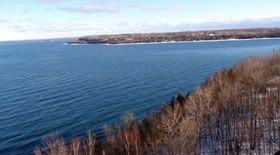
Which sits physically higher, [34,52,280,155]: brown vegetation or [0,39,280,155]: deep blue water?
[34,52,280,155]: brown vegetation

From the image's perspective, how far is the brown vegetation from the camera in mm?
28438

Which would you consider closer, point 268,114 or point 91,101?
point 268,114

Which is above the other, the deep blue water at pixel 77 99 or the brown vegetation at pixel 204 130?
the brown vegetation at pixel 204 130

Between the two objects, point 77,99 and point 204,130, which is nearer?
point 204,130

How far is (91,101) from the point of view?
186 feet

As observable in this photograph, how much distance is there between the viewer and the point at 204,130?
3441 centimetres

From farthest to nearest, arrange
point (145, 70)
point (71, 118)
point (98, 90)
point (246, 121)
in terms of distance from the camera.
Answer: point (145, 70) → point (98, 90) → point (71, 118) → point (246, 121)

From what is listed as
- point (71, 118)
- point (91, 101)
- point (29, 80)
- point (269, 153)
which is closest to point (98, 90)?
point (91, 101)

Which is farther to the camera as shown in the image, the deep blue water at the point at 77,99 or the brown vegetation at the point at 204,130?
the deep blue water at the point at 77,99

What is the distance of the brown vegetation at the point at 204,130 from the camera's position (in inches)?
1120

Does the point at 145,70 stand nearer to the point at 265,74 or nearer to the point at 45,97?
the point at 45,97

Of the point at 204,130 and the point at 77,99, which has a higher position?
the point at 204,130

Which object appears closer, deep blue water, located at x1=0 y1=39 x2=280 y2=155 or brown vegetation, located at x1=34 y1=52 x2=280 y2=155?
brown vegetation, located at x1=34 y1=52 x2=280 y2=155

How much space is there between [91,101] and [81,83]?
59.0 feet
